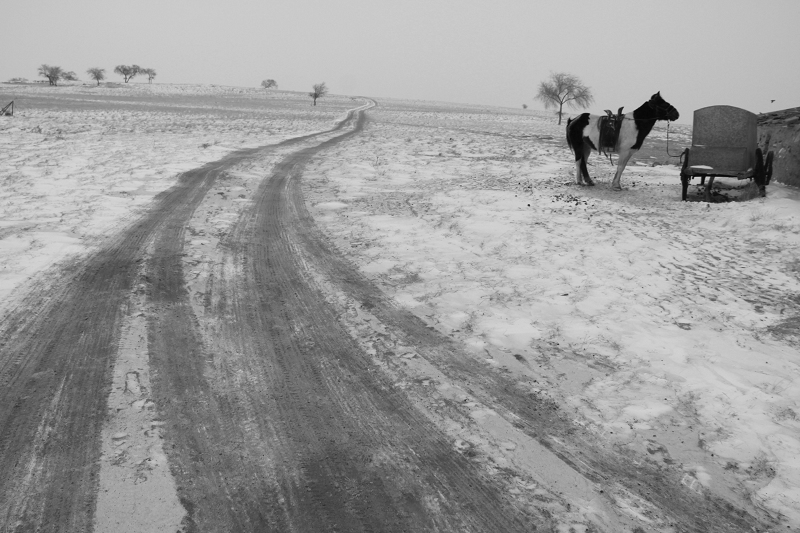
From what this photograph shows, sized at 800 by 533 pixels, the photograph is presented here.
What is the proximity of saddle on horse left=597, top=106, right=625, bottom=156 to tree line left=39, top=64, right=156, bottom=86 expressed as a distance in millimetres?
93523

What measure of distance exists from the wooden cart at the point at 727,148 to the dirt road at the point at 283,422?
7892mm

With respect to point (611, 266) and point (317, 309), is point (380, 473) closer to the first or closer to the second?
point (317, 309)

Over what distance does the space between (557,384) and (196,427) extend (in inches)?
103

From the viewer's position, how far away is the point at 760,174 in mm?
9219

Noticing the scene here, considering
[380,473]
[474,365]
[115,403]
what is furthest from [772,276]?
[115,403]

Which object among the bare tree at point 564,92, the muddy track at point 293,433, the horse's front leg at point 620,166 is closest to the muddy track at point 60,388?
the muddy track at point 293,433

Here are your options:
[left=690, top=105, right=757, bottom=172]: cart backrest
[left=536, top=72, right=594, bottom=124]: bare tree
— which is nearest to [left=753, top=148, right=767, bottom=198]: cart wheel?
[left=690, top=105, right=757, bottom=172]: cart backrest

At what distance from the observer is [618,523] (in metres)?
2.49

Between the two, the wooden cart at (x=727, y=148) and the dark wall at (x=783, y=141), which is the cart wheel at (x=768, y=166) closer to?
the wooden cart at (x=727, y=148)

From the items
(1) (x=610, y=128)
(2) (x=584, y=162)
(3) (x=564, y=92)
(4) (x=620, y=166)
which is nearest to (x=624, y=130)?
(1) (x=610, y=128)

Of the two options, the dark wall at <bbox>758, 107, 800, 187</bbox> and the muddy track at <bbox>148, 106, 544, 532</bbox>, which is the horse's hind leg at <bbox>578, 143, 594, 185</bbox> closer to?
the dark wall at <bbox>758, 107, 800, 187</bbox>

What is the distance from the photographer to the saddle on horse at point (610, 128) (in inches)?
422

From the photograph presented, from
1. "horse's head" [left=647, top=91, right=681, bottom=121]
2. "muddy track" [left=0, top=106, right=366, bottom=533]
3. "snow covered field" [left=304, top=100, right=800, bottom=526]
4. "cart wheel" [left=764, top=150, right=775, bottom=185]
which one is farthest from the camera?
"horse's head" [left=647, top=91, right=681, bottom=121]

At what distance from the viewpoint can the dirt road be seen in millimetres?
2498
